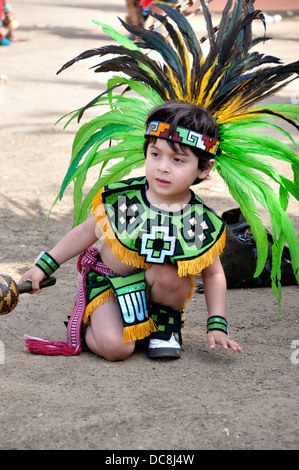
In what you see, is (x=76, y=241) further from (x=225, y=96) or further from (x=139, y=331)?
(x=225, y=96)

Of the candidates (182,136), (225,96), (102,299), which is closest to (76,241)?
(102,299)

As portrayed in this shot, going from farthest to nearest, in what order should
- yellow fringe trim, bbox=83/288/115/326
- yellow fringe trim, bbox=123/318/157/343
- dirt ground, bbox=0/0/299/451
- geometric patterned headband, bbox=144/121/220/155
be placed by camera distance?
yellow fringe trim, bbox=83/288/115/326 → yellow fringe trim, bbox=123/318/157/343 → geometric patterned headband, bbox=144/121/220/155 → dirt ground, bbox=0/0/299/451

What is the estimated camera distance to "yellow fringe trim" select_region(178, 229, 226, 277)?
8.58ft

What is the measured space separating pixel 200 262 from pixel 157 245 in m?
0.18

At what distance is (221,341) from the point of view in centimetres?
263

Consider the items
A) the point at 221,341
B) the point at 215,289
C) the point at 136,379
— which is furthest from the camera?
the point at 215,289

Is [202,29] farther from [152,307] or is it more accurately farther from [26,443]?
[26,443]

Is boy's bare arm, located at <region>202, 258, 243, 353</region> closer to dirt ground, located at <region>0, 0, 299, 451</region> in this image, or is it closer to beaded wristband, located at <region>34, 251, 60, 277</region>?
dirt ground, located at <region>0, 0, 299, 451</region>

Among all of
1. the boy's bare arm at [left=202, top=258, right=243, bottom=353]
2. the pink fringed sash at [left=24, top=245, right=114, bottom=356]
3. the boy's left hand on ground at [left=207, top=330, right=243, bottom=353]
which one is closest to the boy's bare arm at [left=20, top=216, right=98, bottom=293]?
the pink fringed sash at [left=24, top=245, right=114, bottom=356]

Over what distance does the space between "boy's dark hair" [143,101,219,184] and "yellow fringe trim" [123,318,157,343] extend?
65cm

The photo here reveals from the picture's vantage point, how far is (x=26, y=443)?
81.4 inches

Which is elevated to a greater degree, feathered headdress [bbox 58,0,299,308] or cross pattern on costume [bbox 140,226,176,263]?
feathered headdress [bbox 58,0,299,308]

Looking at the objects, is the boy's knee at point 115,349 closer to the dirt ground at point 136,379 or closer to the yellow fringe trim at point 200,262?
the dirt ground at point 136,379
